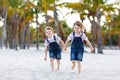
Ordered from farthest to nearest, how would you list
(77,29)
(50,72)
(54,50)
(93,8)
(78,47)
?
1. (93,8)
2. (54,50)
3. (50,72)
4. (78,47)
5. (77,29)

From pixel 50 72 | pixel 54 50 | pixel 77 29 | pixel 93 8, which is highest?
pixel 93 8

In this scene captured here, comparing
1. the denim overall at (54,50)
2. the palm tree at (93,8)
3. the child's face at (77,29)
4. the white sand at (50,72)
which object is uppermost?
the palm tree at (93,8)

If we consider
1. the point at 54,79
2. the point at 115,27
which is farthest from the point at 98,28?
the point at 54,79

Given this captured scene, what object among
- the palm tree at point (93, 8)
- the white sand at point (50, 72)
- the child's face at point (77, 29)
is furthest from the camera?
the palm tree at point (93, 8)

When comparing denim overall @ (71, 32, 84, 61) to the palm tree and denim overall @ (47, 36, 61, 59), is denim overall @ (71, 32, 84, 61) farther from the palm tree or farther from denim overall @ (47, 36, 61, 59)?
the palm tree

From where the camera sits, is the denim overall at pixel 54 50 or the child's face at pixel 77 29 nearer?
the child's face at pixel 77 29

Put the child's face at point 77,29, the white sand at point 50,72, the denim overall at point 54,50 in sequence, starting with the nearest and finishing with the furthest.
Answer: the white sand at point 50,72 < the child's face at point 77,29 < the denim overall at point 54,50

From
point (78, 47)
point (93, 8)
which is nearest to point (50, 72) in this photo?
point (78, 47)

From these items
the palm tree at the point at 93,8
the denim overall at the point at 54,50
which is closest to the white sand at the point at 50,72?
the denim overall at the point at 54,50

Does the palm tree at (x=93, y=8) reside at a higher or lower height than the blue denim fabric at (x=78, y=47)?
higher

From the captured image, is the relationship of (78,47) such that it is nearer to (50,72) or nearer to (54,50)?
(54,50)

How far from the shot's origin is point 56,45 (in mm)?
9117

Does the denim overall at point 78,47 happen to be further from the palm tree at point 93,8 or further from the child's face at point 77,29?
the palm tree at point 93,8

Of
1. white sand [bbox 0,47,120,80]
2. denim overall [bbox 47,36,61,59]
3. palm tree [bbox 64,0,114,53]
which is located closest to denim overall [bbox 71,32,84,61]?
white sand [bbox 0,47,120,80]
